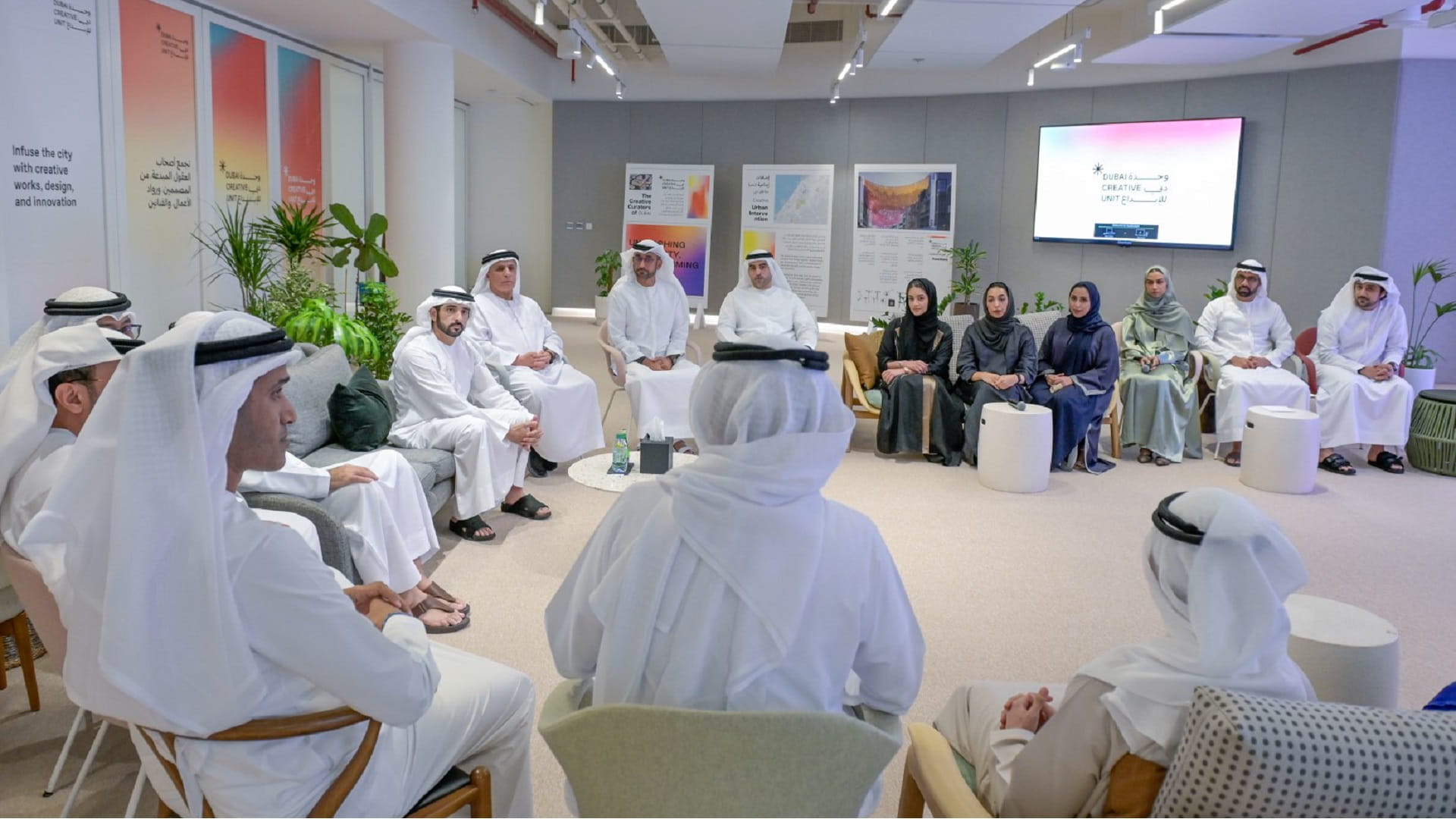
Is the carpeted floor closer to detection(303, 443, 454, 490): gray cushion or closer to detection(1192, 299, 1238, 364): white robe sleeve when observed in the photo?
detection(303, 443, 454, 490): gray cushion

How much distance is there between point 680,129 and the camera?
1399 centimetres

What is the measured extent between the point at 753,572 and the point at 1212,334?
7.04 m

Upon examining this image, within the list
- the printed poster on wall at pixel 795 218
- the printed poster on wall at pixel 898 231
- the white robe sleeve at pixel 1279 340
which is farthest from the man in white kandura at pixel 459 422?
the printed poster on wall at pixel 795 218

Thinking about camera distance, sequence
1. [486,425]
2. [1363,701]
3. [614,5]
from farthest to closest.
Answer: [614,5] < [486,425] < [1363,701]

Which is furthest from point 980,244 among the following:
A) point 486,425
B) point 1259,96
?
point 486,425

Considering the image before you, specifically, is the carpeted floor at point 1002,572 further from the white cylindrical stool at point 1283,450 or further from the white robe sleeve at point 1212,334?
the white robe sleeve at point 1212,334

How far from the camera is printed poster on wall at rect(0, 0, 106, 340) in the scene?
565cm

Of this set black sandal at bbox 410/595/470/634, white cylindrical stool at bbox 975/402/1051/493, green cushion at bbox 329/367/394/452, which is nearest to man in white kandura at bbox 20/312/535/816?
black sandal at bbox 410/595/470/634

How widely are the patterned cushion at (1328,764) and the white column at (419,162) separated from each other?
8811mm

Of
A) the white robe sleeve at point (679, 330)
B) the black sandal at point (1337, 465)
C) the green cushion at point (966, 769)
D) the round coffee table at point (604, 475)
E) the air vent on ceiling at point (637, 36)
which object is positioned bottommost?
the black sandal at point (1337, 465)

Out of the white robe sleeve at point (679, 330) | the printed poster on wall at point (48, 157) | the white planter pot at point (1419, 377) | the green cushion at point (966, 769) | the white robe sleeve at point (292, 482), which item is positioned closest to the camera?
the green cushion at point (966, 769)

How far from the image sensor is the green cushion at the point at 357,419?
4848 millimetres

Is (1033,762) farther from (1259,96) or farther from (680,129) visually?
(680,129)

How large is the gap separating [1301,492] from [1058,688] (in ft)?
15.7
